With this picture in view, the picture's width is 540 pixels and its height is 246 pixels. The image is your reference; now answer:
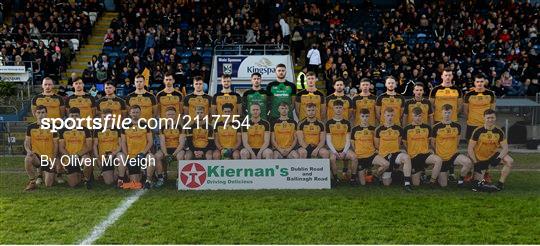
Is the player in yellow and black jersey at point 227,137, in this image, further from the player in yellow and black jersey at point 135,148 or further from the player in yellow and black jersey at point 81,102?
the player in yellow and black jersey at point 81,102

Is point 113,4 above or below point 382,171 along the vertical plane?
above

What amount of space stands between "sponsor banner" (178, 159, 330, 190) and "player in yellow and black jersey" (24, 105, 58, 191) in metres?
2.19

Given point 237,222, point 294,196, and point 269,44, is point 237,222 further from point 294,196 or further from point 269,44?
point 269,44

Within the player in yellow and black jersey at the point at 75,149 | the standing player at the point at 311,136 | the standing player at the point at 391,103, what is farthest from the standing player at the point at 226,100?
the standing player at the point at 391,103

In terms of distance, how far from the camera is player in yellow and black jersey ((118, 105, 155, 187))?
1077cm

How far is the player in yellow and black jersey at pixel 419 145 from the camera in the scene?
1074 centimetres

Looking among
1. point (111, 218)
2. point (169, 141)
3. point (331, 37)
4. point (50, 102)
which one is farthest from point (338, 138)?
point (331, 37)

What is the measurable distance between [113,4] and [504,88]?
15.8 m

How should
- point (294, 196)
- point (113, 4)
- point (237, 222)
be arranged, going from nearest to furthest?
point (237, 222)
point (294, 196)
point (113, 4)

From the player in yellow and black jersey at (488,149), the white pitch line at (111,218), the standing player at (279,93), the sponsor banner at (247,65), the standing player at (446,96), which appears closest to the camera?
the white pitch line at (111,218)

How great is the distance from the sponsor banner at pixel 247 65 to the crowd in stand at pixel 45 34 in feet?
18.7

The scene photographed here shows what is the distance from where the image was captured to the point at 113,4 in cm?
2692

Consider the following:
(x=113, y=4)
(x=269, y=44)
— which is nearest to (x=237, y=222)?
(x=269, y=44)

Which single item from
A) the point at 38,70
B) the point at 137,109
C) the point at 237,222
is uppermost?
the point at 38,70
